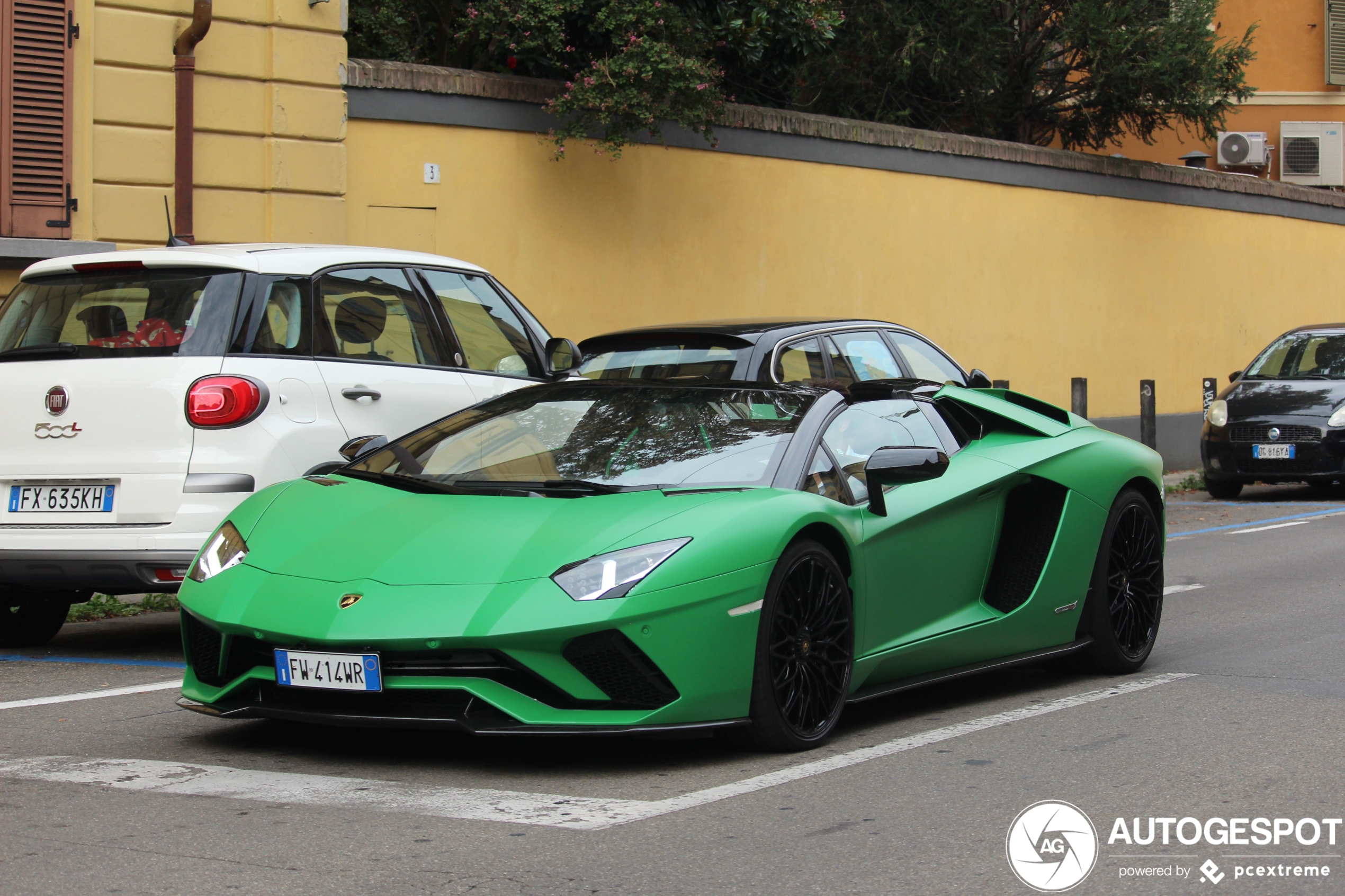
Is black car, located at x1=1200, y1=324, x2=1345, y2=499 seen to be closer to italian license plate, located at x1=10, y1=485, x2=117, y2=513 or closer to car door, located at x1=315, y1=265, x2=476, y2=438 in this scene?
car door, located at x1=315, y1=265, x2=476, y2=438

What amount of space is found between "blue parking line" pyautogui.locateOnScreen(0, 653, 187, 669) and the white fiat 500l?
29 cm

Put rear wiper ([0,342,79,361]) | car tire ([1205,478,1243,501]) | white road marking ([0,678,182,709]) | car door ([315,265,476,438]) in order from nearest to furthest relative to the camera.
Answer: white road marking ([0,678,182,709])
rear wiper ([0,342,79,361])
car door ([315,265,476,438])
car tire ([1205,478,1243,501])

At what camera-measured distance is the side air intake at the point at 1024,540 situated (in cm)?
638

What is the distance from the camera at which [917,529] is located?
5.91m

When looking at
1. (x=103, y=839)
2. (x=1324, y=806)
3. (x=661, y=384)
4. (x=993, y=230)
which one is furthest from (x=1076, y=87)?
(x=103, y=839)

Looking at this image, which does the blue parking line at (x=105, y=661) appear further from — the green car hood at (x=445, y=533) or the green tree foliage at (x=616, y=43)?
the green tree foliage at (x=616, y=43)

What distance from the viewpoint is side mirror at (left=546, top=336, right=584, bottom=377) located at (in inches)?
343

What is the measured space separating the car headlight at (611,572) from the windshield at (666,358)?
3.87m

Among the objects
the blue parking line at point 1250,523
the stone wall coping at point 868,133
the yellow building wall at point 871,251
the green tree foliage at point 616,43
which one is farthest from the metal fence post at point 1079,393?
the green tree foliage at point 616,43

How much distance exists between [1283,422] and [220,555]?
13.1m

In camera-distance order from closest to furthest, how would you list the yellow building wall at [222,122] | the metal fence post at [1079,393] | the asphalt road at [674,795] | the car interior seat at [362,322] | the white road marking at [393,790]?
the asphalt road at [674,795] → the white road marking at [393,790] → the car interior seat at [362,322] → the yellow building wall at [222,122] → the metal fence post at [1079,393]

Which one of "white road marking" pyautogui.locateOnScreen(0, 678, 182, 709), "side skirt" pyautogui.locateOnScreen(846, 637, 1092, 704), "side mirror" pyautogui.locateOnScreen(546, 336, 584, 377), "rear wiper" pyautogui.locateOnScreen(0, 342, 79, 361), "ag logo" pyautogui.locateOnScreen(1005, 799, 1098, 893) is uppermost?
"side mirror" pyautogui.locateOnScreen(546, 336, 584, 377)

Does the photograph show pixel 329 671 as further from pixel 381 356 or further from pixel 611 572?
pixel 381 356

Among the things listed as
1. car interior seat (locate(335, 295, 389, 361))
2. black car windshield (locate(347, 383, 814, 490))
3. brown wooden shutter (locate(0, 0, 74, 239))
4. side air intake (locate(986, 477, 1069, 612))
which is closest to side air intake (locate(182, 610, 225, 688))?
black car windshield (locate(347, 383, 814, 490))
